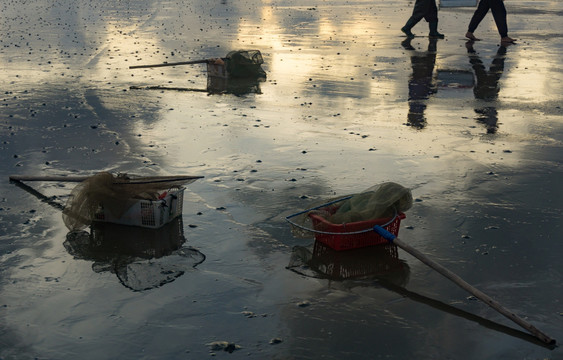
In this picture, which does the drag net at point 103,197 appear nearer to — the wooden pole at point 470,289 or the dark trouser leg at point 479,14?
the wooden pole at point 470,289

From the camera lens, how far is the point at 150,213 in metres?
7.66

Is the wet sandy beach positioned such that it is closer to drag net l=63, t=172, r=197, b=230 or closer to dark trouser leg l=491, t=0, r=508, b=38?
drag net l=63, t=172, r=197, b=230

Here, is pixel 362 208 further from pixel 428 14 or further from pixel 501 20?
pixel 428 14

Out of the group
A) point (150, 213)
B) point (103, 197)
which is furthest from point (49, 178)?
point (150, 213)

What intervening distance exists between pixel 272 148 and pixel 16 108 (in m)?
5.51

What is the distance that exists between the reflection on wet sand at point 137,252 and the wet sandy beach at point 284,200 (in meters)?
0.02

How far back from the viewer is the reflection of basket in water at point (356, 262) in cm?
676

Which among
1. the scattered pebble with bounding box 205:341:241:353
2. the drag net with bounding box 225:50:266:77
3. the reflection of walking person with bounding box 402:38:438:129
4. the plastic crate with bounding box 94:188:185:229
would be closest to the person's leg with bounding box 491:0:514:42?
the reflection of walking person with bounding box 402:38:438:129

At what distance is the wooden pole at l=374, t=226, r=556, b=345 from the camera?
558 centimetres

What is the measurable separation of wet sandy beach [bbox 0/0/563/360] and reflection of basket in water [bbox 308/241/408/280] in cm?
4

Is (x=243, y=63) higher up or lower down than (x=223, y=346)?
higher up

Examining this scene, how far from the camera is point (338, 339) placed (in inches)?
222

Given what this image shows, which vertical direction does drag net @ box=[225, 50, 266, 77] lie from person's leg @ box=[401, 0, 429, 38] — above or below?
below

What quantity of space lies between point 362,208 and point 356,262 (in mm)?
622
